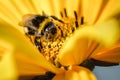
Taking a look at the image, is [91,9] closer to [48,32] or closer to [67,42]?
[48,32]

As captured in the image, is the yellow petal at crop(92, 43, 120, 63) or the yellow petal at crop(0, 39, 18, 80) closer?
the yellow petal at crop(0, 39, 18, 80)

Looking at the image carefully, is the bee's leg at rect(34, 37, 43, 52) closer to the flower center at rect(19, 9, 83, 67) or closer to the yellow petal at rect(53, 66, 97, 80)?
the flower center at rect(19, 9, 83, 67)

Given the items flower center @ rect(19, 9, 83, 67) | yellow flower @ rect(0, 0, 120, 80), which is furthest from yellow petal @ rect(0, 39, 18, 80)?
flower center @ rect(19, 9, 83, 67)

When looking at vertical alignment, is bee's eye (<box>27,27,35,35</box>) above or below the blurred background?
above

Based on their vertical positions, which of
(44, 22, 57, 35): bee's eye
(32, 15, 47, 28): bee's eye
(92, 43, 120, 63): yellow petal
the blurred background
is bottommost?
the blurred background

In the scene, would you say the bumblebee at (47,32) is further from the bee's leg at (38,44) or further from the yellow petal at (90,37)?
the yellow petal at (90,37)

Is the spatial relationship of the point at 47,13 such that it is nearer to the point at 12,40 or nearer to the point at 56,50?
the point at 56,50

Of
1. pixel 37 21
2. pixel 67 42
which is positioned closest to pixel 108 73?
pixel 37 21
